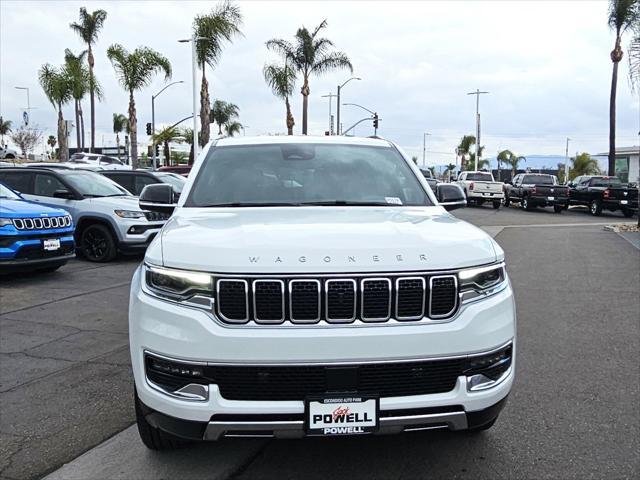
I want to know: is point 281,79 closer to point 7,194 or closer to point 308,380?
point 7,194

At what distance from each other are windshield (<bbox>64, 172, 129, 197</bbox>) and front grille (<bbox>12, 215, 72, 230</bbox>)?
89.0 inches

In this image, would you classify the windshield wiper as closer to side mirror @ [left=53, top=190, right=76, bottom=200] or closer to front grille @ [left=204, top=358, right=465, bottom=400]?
front grille @ [left=204, top=358, right=465, bottom=400]

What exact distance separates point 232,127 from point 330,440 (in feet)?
218

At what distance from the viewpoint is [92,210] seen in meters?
11.1

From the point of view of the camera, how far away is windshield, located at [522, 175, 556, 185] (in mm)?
30688

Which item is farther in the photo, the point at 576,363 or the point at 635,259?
the point at 635,259

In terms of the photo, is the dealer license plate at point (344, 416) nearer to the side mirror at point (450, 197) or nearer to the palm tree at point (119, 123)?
the side mirror at point (450, 197)

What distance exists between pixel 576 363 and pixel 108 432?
382cm

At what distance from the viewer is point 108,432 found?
378 centimetres

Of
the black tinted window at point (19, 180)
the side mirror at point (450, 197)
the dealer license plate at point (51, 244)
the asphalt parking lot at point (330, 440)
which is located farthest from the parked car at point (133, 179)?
the side mirror at point (450, 197)

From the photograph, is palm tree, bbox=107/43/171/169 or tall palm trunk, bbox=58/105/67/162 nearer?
palm tree, bbox=107/43/171/169

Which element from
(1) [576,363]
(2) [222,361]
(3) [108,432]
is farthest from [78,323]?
(1) [576,363]

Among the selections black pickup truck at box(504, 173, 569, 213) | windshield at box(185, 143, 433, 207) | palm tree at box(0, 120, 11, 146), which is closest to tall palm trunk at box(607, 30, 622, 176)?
black pickup truck at box(504, 173, 569, 213)

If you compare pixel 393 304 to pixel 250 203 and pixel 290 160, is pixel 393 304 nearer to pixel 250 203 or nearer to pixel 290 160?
pixel 250 203
